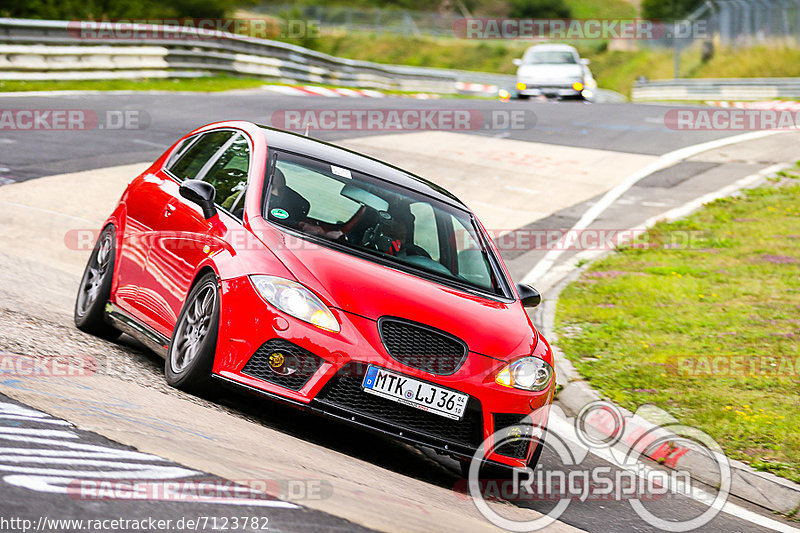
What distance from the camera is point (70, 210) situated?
11781 mm

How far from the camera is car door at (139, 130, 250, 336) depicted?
20.9 feet

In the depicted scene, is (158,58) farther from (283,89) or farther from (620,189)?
(620,189)

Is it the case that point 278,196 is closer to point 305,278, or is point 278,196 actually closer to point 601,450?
point 305,278

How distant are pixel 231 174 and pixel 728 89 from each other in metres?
31.6

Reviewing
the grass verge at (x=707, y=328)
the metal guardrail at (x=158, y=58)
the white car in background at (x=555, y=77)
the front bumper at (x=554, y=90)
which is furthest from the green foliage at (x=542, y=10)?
the grass verge at (x=707, y=328)

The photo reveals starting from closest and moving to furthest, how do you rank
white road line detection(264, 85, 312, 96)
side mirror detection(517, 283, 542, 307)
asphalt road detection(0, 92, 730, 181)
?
1. side mirror detection(517, 283, 542, 307)
2. asphalt road detection(0, 92, 730, 181)
3. white road line detection(264, 85, 312, 96)

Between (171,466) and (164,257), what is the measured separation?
2685 millimetres

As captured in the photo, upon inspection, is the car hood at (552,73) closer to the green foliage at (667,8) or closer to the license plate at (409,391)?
the license plate at (409,391)

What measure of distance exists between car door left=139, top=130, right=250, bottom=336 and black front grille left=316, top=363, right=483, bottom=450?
1.25m

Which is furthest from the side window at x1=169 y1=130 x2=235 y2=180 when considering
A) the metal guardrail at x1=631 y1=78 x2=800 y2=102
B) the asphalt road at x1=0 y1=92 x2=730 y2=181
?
→ the metal guardrail at x1=631 y1=78 x2=800 y2=102

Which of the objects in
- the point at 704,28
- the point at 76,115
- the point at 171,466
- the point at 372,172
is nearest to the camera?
the point at 171,466

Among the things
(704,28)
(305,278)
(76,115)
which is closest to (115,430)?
(305,278)

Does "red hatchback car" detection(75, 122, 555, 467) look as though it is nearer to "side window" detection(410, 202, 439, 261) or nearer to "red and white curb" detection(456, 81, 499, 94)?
"side window" detection(410, 202, 439, 261)

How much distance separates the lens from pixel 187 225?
21.7ft
